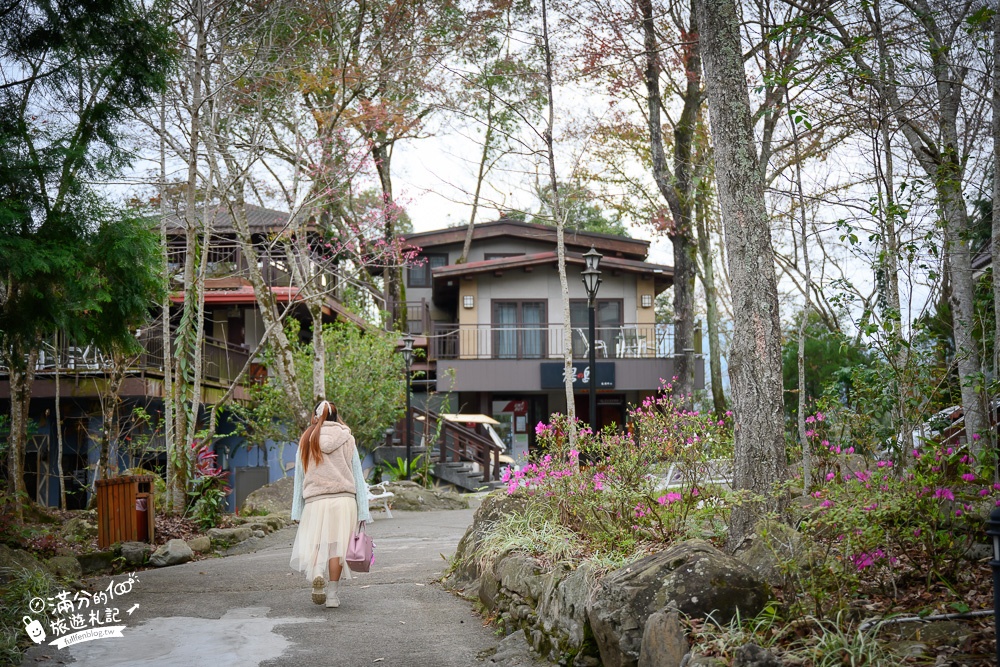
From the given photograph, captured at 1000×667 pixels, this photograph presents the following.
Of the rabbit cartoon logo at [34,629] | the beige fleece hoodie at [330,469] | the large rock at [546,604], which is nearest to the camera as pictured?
the large rock at [546,604]

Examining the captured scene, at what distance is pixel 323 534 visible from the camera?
819 cm

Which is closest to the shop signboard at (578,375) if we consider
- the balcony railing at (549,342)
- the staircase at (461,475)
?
the balcony railing at (549,342)

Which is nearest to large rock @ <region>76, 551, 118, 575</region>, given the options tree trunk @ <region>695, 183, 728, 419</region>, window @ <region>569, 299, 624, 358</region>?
tree trunk @ <region>695, 183, 728, 419</region>

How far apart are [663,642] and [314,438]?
4162mm

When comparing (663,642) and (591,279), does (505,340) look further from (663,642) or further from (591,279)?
(663,642)

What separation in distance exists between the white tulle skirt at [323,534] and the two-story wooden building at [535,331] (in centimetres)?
1793

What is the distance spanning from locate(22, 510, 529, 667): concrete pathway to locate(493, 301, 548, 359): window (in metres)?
17.7

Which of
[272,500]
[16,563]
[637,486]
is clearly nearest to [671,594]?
[637,486]

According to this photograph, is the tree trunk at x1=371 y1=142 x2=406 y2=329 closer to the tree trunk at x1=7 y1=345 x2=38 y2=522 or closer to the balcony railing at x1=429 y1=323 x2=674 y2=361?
the balcony railing at x1=429 y1=323 x2=674 y2=361

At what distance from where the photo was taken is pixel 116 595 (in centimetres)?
902

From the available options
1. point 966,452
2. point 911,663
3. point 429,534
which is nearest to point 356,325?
point 429,534

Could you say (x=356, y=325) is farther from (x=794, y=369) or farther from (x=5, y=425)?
(x=794, y=369)

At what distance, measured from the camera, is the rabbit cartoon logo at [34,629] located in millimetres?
6848

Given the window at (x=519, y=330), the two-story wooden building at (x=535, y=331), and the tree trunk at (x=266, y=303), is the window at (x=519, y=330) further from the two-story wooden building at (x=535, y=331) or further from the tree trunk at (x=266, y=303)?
the tree trunk at (x=266, y=303)
